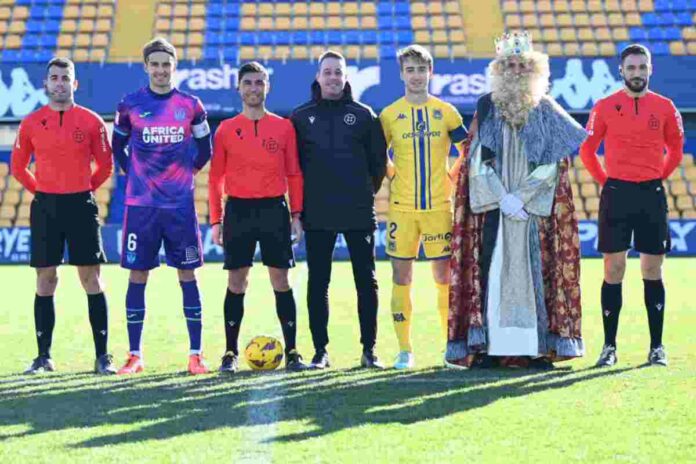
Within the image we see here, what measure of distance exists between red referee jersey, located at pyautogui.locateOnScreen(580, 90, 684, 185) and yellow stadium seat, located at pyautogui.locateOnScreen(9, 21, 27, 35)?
67.9 ft

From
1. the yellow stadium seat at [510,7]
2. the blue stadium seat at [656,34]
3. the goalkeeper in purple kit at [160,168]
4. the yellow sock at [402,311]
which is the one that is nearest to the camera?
the goalkeeper in purple kit at [160,168]

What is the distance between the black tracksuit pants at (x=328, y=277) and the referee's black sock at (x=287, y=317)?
0.42 ft

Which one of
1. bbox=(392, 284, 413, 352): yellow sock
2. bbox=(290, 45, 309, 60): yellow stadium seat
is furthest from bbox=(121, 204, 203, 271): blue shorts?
bbox=(290, 45, 309, 60): yellow stadium seat

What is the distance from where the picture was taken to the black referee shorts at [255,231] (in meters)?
7.13

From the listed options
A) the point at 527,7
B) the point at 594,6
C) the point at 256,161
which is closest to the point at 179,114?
the point at 256,161

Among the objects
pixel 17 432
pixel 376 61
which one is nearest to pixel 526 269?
pixel 17 432

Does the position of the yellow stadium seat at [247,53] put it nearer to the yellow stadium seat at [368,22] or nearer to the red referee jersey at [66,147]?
the yellow stadium seat at [368,22]

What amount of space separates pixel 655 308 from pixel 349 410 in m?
2.73

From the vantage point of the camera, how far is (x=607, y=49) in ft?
80.7

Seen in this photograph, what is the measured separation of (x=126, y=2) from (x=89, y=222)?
2052cm

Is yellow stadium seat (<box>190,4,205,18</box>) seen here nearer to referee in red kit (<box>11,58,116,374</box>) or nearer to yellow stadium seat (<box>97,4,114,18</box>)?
yellow stadium seat (<box>97,4,114,18</box>)

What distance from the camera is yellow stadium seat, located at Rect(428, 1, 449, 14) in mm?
26156

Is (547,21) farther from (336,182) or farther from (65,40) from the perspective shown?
(336,182)

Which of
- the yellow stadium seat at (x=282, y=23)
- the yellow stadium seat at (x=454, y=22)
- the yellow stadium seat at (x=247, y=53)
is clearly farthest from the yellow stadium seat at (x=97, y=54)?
the yellow stadium seat at (x=454, y=22)
